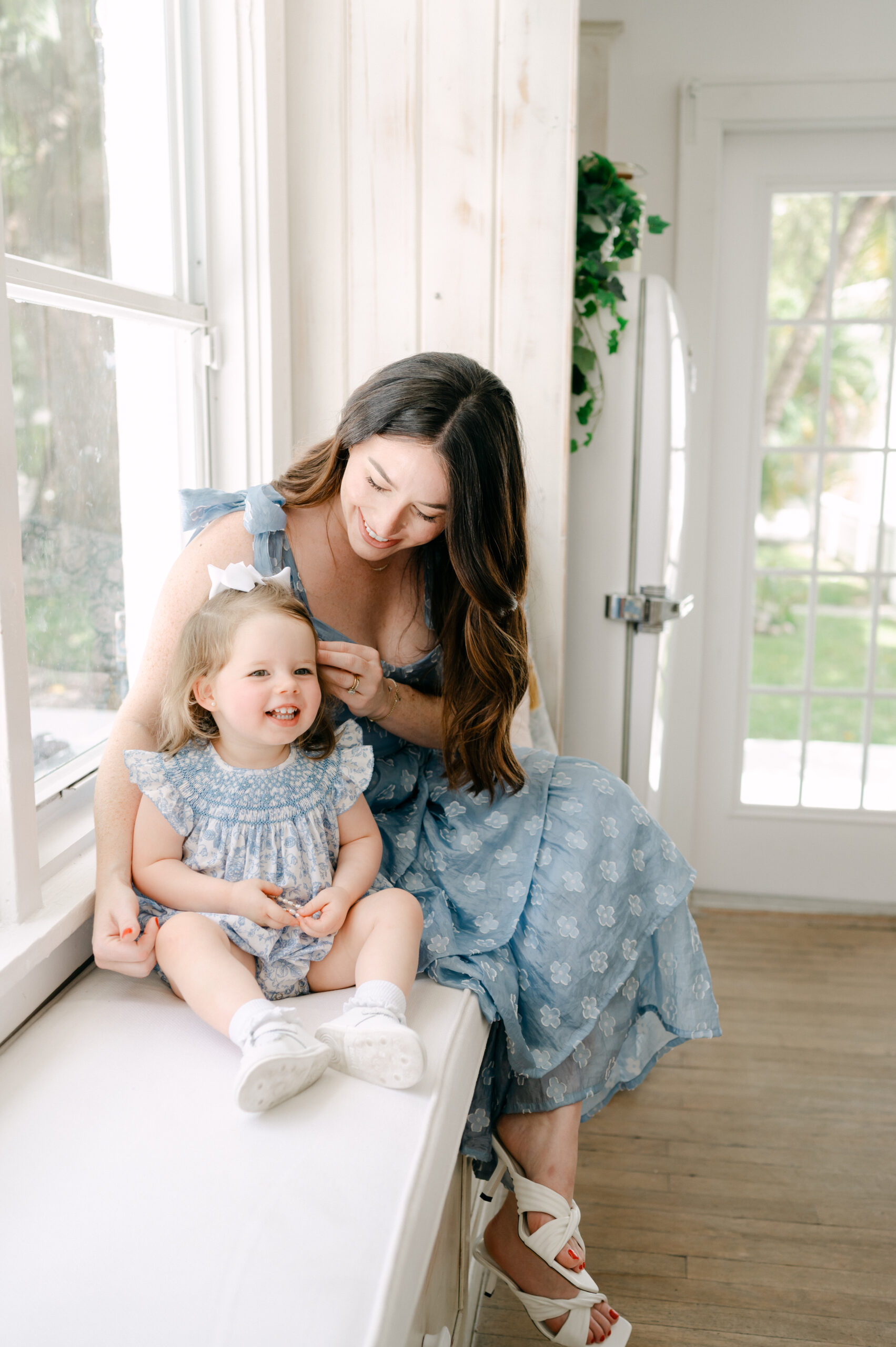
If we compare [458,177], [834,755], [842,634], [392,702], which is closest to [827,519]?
[842,634]

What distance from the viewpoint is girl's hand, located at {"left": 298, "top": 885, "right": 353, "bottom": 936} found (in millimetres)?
1112

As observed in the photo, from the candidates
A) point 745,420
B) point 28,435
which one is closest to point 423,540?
point 28,435

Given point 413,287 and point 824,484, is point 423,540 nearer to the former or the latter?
point 413,287

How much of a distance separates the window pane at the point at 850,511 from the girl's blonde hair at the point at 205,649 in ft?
7.14

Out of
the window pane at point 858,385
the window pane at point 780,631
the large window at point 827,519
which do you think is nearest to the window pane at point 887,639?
the large window at point 827,519

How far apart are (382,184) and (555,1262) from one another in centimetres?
169

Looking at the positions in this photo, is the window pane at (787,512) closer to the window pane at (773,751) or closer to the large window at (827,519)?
the large window at (827,519)

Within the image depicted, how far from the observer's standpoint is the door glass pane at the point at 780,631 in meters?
2.99

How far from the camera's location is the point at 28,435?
1286 millimetres

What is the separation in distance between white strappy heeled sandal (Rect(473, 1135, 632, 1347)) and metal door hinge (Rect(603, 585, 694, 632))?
1105mm

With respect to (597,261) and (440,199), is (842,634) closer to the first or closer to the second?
(597,261)

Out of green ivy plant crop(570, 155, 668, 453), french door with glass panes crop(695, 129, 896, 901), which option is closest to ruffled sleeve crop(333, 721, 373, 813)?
green ivy plant crop(570, 155, 668, 453)

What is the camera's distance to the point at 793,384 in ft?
9.47

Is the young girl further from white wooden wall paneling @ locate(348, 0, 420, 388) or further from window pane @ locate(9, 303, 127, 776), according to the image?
white wooden wall paneling @ locate(348, 0, 420, 388)
